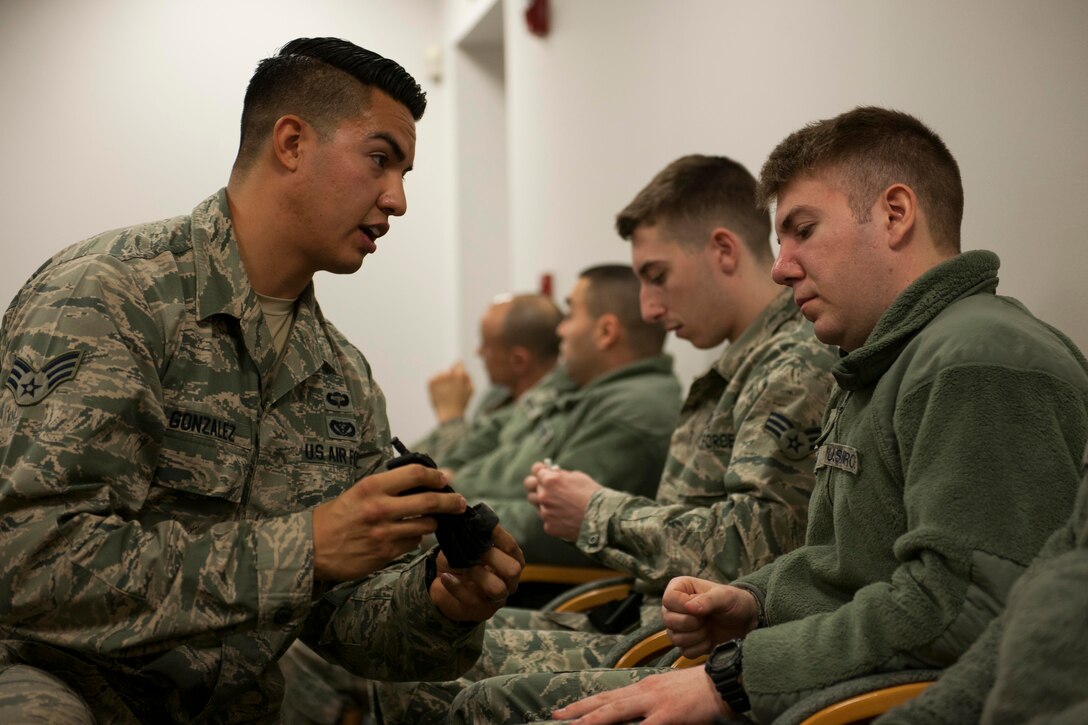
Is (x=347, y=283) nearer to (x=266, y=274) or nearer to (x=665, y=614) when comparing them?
(x=266, y=274)

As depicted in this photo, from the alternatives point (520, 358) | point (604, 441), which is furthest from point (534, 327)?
point (604, 441)

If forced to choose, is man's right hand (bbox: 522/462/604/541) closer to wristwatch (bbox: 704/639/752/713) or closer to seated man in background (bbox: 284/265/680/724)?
seated man in background (bbox: 284/265/680/724)

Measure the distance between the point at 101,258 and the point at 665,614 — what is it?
98 centimetres

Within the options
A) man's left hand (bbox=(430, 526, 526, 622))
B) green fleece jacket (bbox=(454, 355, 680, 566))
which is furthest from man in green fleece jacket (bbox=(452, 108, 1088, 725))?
green fleece jacket (bbox=(454, 355, 680, 566))

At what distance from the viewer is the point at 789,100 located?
278cm

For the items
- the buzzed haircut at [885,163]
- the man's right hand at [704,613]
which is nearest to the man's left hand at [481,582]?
the man's right hand at [704,613]

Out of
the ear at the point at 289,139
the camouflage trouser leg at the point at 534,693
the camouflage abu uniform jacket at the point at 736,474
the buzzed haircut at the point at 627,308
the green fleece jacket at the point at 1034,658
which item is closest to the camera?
the green fleece jacket at the point at 1034,658

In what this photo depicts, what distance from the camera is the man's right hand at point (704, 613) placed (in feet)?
5.19

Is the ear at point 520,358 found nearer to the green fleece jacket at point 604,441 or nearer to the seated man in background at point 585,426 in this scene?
the seated man in background at point 585,426

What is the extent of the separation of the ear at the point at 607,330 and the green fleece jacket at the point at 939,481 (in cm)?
179

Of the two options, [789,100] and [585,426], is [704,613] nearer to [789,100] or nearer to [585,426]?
[585,426]

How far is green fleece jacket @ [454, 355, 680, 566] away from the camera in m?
2.93

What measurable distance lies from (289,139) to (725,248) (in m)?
1.07

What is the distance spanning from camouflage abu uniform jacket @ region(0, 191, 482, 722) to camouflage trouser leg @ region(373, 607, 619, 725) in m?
0.18
